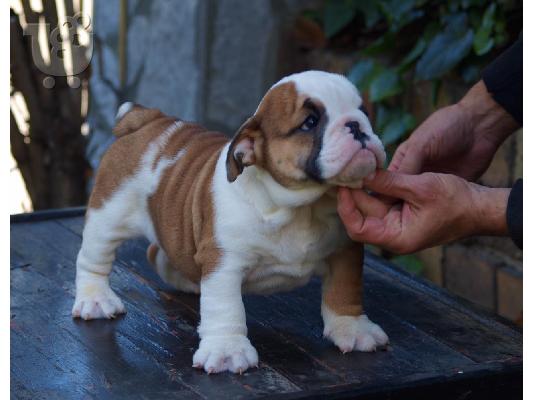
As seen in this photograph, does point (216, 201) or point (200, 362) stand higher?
point (216, 201)

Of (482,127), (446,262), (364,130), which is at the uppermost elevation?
(364,130)

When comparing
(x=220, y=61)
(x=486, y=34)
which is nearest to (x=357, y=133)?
(x=486, y=34)

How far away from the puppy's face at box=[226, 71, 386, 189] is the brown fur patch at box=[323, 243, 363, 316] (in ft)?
0.82

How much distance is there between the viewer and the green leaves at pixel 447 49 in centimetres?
371

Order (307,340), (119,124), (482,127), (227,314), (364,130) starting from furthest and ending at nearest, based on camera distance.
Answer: (482,127), (119,124), (307,340), (227,314), (364,130)

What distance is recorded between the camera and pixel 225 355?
7.32 ft

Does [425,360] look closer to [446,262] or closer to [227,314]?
[227,314]

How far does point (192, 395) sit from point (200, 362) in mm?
127

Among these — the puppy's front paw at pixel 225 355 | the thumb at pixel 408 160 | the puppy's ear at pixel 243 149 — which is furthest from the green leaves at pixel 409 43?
the puppy's front paw at pixel 225 355

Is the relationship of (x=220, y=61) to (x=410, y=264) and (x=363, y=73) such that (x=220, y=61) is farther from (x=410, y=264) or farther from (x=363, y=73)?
(x=410, y=264)

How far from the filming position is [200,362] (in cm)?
226

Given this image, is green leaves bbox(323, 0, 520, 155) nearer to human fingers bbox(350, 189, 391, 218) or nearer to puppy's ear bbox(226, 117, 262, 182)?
human fingers bbox(350, 189, 391, 218)

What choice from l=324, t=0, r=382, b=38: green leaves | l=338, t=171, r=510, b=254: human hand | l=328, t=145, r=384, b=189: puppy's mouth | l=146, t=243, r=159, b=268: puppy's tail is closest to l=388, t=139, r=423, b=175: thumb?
l=338, t=171, r=510, b=254: human hand

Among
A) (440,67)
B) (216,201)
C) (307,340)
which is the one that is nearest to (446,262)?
(440,67)
